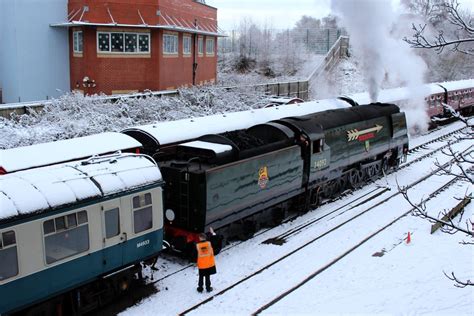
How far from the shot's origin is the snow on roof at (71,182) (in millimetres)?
7867

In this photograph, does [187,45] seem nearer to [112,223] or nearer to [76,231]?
[112,223]

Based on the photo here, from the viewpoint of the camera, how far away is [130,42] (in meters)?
25.9

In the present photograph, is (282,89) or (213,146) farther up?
(282,89)

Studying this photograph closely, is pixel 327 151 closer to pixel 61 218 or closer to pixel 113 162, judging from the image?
pixel 113 162

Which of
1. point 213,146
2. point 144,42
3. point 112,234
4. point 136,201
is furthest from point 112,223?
point 144,42

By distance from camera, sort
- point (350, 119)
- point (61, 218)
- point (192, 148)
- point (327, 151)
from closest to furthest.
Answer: point (61, 218) < point (192, 148) < point (327, 151) < point (350, 119)

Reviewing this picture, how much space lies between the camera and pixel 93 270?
906 centimetres

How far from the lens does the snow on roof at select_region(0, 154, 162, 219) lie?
25.8 ft

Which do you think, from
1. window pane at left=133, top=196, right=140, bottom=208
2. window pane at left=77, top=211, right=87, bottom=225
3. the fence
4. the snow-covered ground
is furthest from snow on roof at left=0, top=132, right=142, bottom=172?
the fence

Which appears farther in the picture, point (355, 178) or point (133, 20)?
point (133, 20)

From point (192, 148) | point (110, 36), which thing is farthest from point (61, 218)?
point (110, 36)

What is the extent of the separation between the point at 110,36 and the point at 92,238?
60.5ft

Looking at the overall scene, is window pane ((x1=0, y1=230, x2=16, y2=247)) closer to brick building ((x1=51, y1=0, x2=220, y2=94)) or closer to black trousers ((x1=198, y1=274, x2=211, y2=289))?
black trousers ((x1=198, y1=274, x2=211, y2=289))

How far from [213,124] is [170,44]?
13.0 metres
